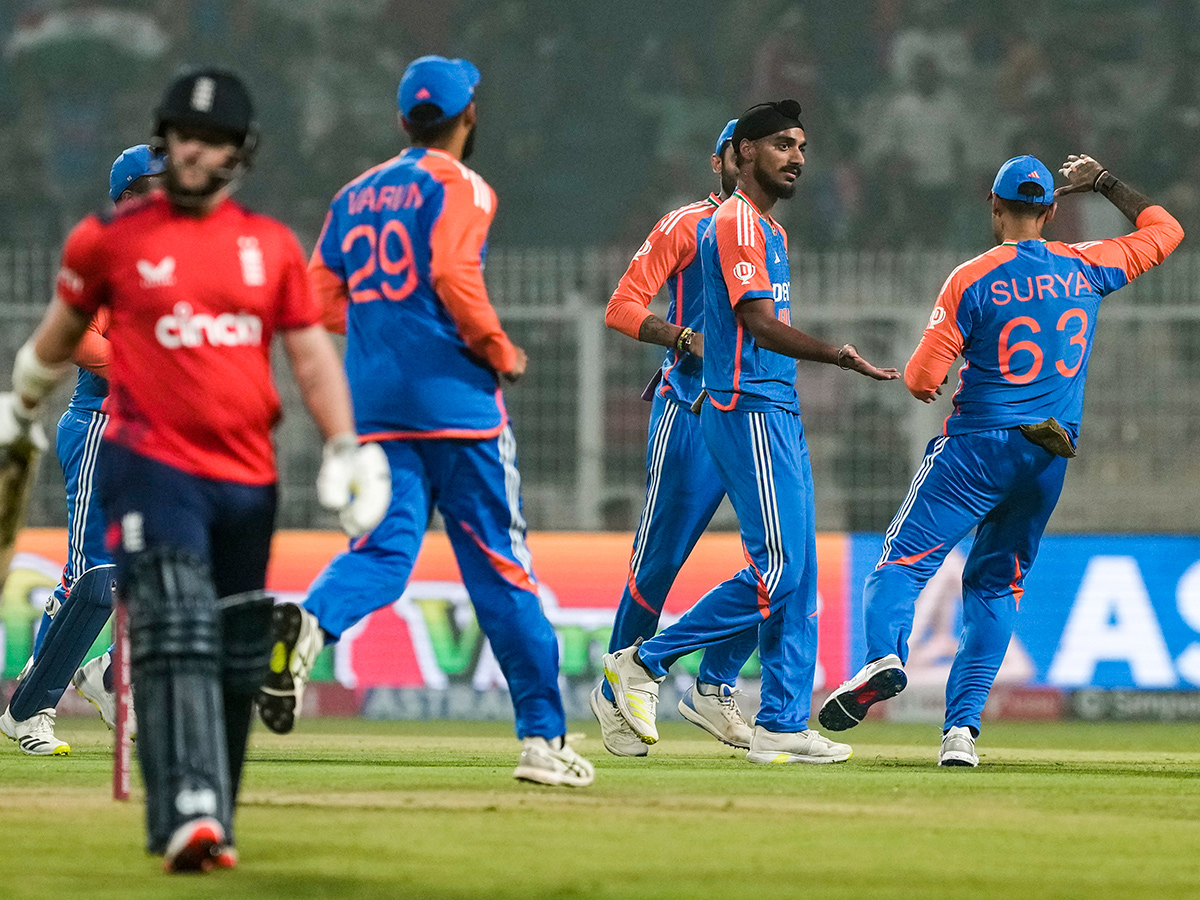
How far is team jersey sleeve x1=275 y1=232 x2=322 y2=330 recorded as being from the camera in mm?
4137

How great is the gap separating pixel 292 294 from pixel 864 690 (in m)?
3.24

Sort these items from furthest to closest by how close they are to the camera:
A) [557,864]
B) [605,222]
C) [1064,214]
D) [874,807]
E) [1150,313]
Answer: [605,222] < [1064,214] < [1150,313] < [874,807] < [557,864]

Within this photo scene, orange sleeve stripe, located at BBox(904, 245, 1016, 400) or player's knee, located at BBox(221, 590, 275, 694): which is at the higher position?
orange sleeve stripe, located at BBox(904, 245, 1016, 400)

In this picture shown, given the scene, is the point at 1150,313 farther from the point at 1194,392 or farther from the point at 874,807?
the point at 874,807

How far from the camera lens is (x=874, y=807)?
510 centimetres

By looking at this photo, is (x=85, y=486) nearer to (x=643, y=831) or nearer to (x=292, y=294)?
(x=292, y=294)

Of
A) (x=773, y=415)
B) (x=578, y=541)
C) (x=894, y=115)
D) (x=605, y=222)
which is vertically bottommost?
(x=578, y=541)

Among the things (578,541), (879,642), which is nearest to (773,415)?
(879,642)

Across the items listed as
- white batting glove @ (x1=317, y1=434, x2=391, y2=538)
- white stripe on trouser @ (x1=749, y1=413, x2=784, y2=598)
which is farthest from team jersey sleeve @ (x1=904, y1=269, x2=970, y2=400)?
white batting glove @ (x1=317, y1=434, x2=391, y2=538)

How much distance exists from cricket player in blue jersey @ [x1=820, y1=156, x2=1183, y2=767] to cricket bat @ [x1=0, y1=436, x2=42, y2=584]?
131 inches

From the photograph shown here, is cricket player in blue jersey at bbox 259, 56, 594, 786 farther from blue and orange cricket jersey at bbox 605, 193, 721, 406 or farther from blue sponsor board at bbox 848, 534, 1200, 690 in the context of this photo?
blue sponsor board at bbox 848, 534, 1200, 690

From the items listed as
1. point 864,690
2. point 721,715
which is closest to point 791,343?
point 864,690

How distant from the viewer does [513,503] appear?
523cm

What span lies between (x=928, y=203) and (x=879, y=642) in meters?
16.5
